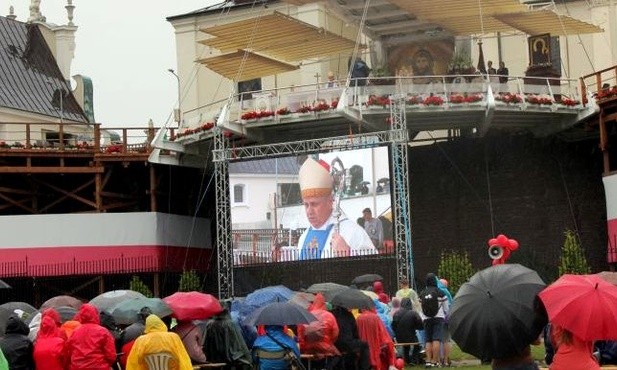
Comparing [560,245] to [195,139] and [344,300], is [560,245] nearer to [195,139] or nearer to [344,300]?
[195,139]

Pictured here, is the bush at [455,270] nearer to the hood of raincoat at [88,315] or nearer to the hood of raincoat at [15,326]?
the hood of raincoat at [88,315]

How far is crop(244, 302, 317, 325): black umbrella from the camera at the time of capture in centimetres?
2036

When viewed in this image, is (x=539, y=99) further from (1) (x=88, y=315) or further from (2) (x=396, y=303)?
(1) (x=88, y=315)

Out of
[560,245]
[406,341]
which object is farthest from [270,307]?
[560,245]

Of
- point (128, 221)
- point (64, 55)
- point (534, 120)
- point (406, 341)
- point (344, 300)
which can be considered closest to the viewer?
point (344, 300)

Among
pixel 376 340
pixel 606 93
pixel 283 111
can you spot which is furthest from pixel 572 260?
pixel 376 340

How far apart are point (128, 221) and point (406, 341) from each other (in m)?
23.1

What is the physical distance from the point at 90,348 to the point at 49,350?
0.77 metres


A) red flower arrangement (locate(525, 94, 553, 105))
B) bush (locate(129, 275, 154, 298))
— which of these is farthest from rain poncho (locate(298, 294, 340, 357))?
bush (locate(129, 275, 154, 298))

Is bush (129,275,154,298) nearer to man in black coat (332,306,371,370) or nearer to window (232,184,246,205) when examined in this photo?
window (232,184,246,205)

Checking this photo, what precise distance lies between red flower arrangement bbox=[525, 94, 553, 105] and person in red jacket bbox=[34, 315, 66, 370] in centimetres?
2536

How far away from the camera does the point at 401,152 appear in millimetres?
41781

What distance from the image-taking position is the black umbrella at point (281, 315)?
20359mm

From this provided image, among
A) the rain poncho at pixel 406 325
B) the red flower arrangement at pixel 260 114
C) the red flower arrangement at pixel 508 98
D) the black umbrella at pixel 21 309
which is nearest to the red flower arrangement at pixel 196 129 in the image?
the red flower arrangement at pixel 260 114
